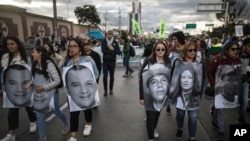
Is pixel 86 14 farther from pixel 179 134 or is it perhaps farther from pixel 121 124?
pixel 179 134

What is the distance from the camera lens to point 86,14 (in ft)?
188

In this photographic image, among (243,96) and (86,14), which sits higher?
(86,14)

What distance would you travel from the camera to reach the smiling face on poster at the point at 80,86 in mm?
4344

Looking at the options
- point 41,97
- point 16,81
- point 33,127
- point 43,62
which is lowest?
point 33,127

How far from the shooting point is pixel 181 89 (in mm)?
4285

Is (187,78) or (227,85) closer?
(187,78)

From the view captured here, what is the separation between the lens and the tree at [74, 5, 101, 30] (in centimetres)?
5744

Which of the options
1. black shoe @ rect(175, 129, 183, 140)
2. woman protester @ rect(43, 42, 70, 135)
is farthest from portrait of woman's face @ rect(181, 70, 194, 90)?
woman protester @ rect(43, 42, 70, 135)

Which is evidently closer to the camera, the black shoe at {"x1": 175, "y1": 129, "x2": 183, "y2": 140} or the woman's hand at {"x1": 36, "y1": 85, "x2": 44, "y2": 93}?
the woman's hand at {"x1": 36, "y1": 85, "x2": 44, "y2": 93}

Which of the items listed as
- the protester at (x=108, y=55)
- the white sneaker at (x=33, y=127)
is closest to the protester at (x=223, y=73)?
the white sneaker at (x=33, y=127)

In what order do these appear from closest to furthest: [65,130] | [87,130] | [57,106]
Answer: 1. [57,106]
2. [87,130]
3. [65,130]

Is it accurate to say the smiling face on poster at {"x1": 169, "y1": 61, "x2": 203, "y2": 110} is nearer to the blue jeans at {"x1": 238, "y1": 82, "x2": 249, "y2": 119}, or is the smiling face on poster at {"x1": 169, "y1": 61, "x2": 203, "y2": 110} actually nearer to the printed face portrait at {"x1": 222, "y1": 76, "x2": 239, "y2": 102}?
the printed face portrait at {"x1": 222, "y1": 76, "x2": 239, "y2": 102}

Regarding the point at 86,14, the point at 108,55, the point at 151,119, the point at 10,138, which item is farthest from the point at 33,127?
the point at 86,14

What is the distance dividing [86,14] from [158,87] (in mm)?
55208
